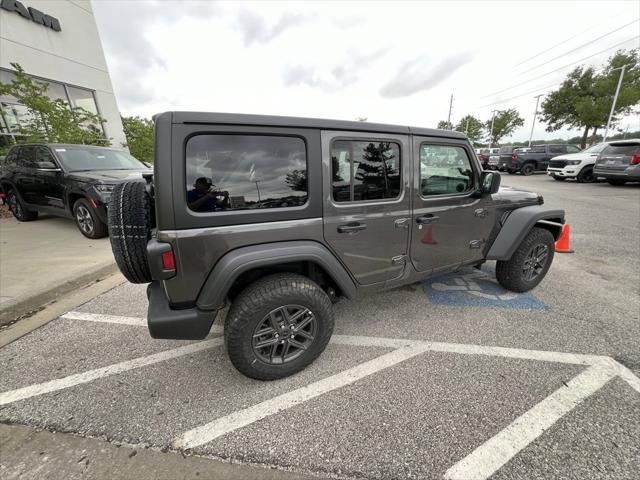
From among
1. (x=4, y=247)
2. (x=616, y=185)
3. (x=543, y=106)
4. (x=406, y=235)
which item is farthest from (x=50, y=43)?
(x=543, y=106)

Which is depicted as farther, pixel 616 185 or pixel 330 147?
pixel 616 185

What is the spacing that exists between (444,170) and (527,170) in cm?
1896

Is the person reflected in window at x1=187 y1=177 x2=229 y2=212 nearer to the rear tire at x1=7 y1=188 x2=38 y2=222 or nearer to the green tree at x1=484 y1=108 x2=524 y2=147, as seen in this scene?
the rear tire at x1=7 y1=188 x2=38 y2=222

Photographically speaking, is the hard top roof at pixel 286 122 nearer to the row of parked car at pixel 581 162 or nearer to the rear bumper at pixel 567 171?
the row of parked car at pixel 581 162

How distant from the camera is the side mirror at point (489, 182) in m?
2.57

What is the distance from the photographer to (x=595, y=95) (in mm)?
25844

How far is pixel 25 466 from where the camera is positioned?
146cm

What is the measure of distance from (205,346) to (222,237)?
1260 millimetres

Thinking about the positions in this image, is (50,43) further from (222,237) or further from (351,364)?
(351,364)

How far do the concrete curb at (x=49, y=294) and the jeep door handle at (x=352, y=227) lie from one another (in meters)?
3.48

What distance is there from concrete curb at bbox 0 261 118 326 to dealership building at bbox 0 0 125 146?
7823mm

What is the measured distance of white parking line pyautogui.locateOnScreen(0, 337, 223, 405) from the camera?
192 centimetres

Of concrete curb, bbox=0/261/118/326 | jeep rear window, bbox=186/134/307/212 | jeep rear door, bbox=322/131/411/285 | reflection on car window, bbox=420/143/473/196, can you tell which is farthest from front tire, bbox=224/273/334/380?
concrete curb, bbox=0/261/118/326

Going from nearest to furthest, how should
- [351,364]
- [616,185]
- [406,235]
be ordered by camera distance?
1. [351,364]
2. [406,235]
3. [616,185]
